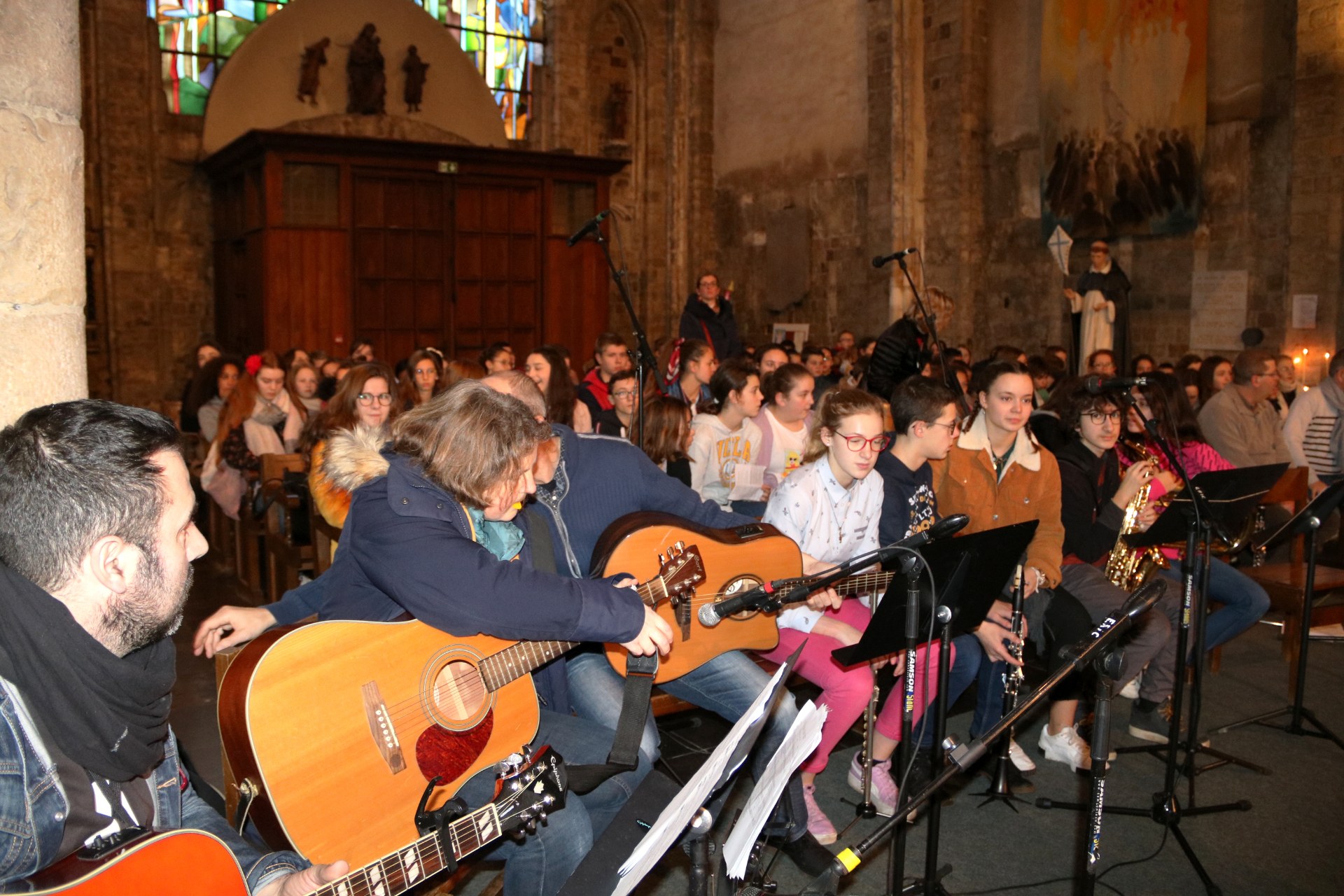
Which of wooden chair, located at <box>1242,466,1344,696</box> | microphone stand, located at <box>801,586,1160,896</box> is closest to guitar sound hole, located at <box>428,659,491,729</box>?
microphone stand, located at <box>801,586,1160,896</box>

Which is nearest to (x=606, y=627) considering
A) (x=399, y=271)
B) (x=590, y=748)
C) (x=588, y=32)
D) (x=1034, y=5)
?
(x=590, y=748)

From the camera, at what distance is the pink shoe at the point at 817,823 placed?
346cm

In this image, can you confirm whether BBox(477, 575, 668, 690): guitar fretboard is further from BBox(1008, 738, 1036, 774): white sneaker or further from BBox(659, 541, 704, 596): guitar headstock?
BBox(1008, 738, 1036, 774): white sneaker

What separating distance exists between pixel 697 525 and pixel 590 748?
882 mm

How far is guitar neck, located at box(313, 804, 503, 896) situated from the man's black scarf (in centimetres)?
41

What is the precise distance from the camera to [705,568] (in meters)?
3.28

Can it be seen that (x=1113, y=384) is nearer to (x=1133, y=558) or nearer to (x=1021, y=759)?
(x=1133, y=558)

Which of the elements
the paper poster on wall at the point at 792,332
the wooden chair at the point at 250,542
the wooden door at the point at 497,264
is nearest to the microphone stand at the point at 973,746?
the wooden chair at the point at 250,542

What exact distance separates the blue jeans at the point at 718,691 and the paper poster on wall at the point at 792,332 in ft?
40.9

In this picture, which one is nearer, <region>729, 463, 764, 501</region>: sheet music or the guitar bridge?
the guitar bridge

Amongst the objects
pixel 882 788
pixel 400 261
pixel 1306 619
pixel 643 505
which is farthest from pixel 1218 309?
pixel 643 505

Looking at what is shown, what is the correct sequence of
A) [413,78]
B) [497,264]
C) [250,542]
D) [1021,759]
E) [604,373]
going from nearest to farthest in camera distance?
1. [1021,759]
2. [250,542]
3. [604,373]
4. [497,264]
5. [413,78]

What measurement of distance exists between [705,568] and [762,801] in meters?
1.62

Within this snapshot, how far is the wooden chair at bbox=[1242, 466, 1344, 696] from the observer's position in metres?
4.67
